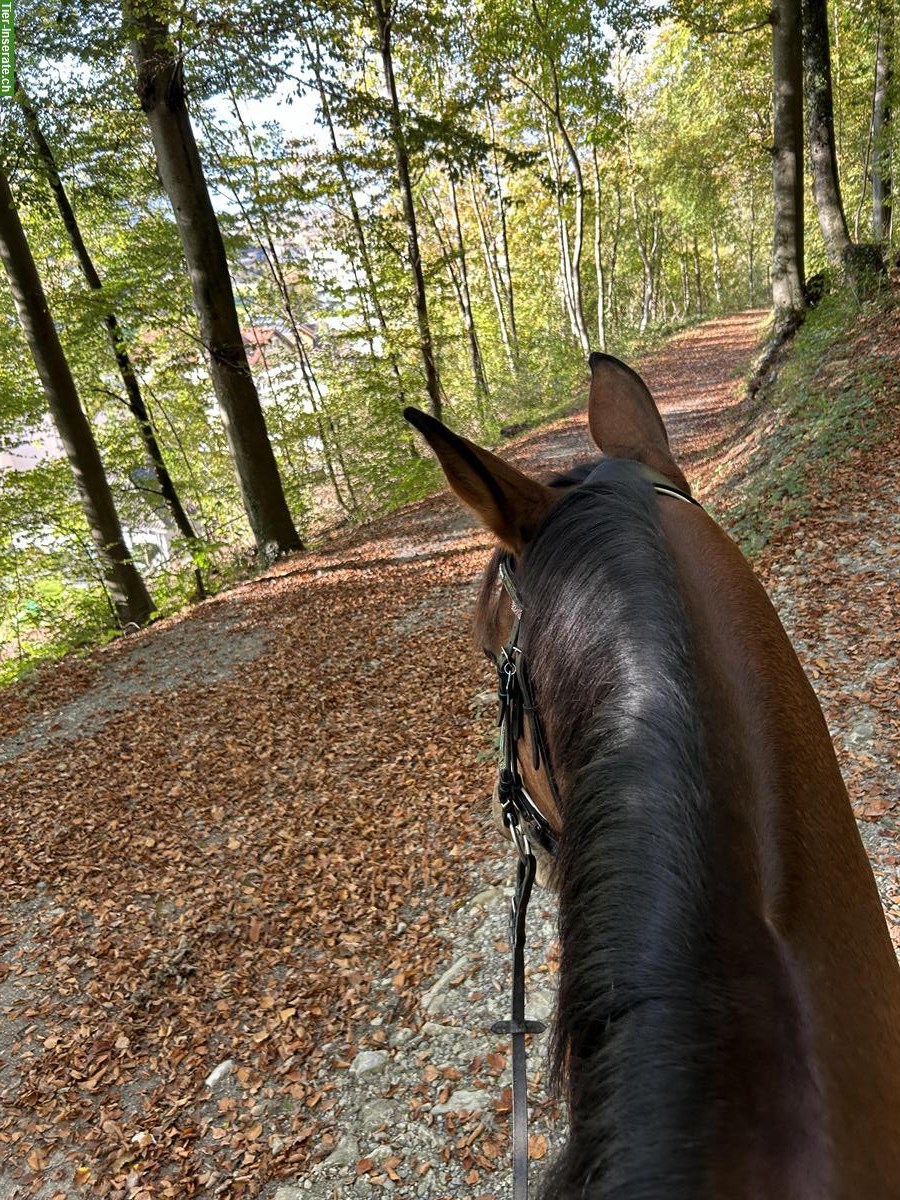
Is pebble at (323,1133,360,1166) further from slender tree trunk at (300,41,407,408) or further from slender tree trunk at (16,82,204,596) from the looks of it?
slender tree trunk at (16,82,204,596)

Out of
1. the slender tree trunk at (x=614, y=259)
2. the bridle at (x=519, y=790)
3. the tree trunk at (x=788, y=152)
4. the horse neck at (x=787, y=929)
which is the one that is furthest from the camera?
the slender tree trunk at (x=614, y=259)

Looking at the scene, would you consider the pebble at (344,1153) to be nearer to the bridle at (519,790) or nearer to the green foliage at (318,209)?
the bridle at (519,790)

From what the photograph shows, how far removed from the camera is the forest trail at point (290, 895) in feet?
10.4

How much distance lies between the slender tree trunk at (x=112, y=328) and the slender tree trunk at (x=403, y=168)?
5.57m

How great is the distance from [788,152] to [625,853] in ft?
41.7

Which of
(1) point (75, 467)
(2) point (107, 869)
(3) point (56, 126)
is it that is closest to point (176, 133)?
(3) point (56, 126)

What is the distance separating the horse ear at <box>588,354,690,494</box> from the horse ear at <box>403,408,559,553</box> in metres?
0.54

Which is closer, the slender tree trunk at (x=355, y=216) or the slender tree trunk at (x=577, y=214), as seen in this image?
the slender tree trunk at (x=355, y=216)

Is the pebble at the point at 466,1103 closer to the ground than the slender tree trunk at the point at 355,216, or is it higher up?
closer to the ground

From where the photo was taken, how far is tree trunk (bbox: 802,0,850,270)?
11.3 meters

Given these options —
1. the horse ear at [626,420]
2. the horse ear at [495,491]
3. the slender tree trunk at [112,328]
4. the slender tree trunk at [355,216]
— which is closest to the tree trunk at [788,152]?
the slender tree trunk at [355,216]

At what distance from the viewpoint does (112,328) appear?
12562mm

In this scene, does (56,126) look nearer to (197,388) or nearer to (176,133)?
(176,133)

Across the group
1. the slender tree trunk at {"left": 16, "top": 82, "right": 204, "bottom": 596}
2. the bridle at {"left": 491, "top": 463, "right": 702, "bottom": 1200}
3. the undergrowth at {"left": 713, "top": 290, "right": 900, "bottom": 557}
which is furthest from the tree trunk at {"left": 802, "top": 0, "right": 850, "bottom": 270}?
the bridle at {"left": 491, "top": 463, "right": 702, "bottom": 1200}
